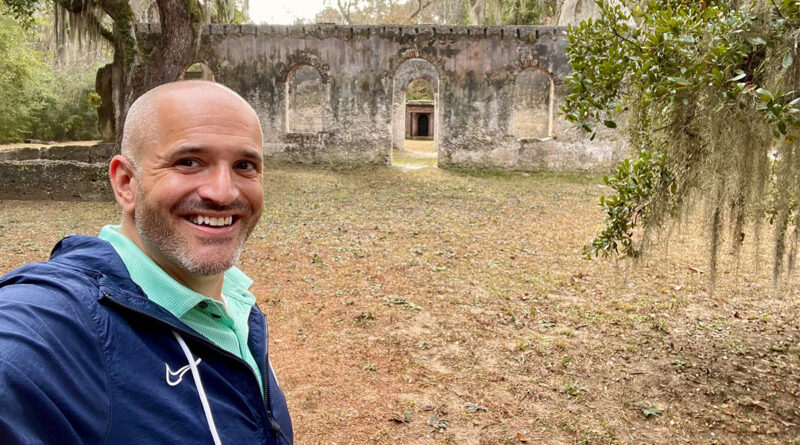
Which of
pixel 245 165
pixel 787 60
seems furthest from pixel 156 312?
pixel 787 60

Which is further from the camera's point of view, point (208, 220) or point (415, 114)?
point (415, 114)

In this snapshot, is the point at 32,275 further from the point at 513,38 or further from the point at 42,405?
the point at 513,38

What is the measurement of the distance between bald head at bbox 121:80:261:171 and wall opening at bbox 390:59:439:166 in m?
13.7

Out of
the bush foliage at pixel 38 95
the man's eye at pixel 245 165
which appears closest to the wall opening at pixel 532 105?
the bush foliage at pixel 38 95

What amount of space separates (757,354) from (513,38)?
11.7 metres

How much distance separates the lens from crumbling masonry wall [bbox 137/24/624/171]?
14712 mm

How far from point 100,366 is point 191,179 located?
0.49 metres

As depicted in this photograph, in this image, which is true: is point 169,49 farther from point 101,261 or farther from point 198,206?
point 101,261

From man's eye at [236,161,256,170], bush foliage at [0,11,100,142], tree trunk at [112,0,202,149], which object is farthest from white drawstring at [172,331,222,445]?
bush foliage at [0,11,100,142]

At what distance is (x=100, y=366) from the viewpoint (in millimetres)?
1045

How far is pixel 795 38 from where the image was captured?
2.93 meters

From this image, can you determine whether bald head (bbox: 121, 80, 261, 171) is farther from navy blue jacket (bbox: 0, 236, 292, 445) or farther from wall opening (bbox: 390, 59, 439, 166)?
wall opening (bbox: 390, 59, 439, 166)

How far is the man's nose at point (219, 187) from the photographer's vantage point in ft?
4.45

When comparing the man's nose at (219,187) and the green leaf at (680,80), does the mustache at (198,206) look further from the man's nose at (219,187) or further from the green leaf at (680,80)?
the green leaf at (680,80)
